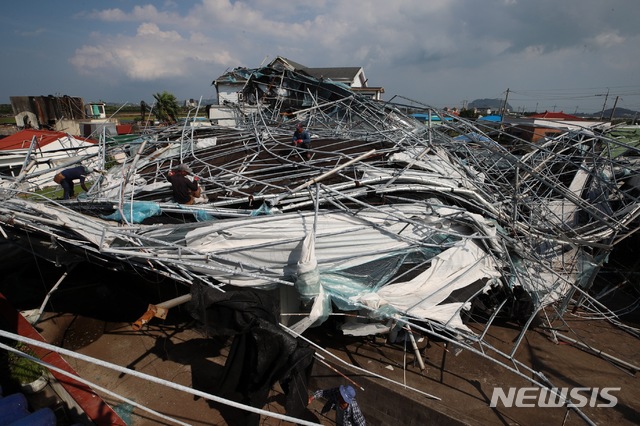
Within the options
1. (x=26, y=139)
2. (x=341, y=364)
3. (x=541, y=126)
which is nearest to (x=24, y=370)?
(x=341, y=364)

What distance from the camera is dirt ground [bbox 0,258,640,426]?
17.0ft

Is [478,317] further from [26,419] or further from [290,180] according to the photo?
[26,419]

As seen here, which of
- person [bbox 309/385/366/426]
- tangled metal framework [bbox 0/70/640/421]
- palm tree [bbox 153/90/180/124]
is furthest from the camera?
palm tree [bbox 153/90/180/124]

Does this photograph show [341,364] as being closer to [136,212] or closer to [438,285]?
[438,285]

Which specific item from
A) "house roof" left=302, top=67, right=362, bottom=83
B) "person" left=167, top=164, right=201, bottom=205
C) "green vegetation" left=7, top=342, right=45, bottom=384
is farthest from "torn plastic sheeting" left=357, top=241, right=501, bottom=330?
"house roof" left=302, top=67, right=362, bottom=83

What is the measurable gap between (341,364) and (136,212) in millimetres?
4417

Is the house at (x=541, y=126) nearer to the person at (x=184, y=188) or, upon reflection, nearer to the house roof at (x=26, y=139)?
the person at (x=184, y=188)

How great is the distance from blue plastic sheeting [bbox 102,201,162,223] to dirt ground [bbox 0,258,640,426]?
7.64ft

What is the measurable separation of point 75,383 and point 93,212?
320 cm

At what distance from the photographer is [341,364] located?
18.6 ft

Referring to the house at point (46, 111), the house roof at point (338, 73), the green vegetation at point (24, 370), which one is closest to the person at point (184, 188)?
the green vegetation at point (24, 370)

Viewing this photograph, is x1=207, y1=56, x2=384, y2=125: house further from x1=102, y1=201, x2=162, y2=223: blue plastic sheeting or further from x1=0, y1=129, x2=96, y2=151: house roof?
x1=102, y1=201, x2=162, y2=223: blue plastic sheeting

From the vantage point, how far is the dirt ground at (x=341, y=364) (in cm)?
519

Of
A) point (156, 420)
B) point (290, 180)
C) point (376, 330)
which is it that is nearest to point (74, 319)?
point (156, 420)
